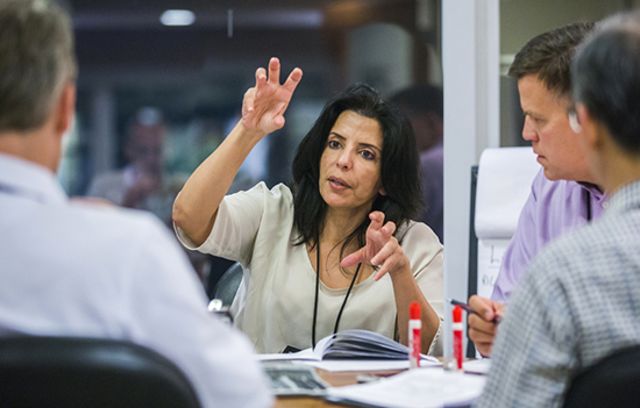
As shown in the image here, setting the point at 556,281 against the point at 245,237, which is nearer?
the point at 556,281

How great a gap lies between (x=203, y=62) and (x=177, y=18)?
0.23m

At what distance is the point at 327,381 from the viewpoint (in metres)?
1.90

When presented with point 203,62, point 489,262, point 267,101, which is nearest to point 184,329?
point 267,101

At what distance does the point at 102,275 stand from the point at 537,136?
150 centimetres

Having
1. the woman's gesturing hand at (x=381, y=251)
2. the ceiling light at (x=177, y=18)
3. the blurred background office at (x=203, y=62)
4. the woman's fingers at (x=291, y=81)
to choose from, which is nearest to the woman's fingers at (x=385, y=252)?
the woman's gesturing hand at (x=381, y=251)

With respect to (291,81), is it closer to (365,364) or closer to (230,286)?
(230,286)

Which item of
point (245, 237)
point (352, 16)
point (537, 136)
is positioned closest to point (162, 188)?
point (352, 16)

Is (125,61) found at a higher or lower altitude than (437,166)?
higher

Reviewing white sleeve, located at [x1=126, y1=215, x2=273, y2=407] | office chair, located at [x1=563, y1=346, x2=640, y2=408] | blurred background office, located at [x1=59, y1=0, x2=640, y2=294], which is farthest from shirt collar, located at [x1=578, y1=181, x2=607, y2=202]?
blurred background office, located at [x1=59, y1=0, x2=640, y2=294]

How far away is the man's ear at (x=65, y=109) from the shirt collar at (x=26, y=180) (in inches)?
3.3

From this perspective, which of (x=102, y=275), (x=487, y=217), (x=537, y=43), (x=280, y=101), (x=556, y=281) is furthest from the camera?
(x=487, y=217)

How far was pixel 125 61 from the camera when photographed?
15.2ft

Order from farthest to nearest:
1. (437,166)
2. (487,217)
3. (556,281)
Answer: (437,166) < (487,217) < (556,281)

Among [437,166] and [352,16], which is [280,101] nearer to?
[437,166]
